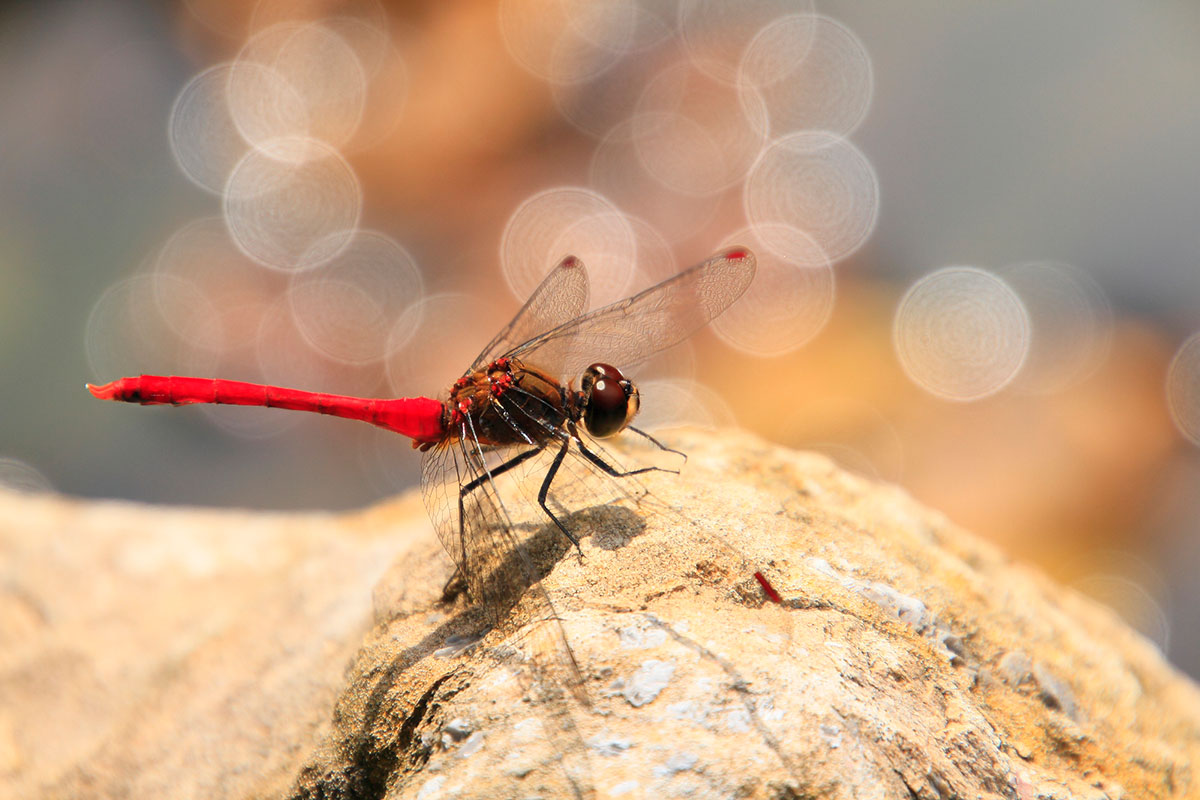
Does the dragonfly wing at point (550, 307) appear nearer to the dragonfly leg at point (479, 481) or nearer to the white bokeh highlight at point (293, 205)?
the dragonfly leg at point (479, 481)

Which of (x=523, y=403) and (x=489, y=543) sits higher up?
(x=523, y=403)

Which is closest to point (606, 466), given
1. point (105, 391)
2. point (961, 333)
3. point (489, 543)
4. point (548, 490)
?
point (548, 490)

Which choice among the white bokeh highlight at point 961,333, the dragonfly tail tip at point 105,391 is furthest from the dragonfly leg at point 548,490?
the white bokeh highlight at point 961,333

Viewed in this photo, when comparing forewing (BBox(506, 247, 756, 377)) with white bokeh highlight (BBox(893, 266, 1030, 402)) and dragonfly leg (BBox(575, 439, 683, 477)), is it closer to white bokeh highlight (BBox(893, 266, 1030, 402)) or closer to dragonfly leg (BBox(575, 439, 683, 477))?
dragonfly leg (BBox(575, 439, 683, 477))

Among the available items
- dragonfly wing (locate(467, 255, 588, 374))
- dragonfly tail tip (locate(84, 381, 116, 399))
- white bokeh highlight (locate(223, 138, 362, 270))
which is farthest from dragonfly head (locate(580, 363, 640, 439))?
white bokeh highlight (locate(223, 138, 362, 270))

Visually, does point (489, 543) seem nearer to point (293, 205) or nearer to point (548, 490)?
point (548, 490)
